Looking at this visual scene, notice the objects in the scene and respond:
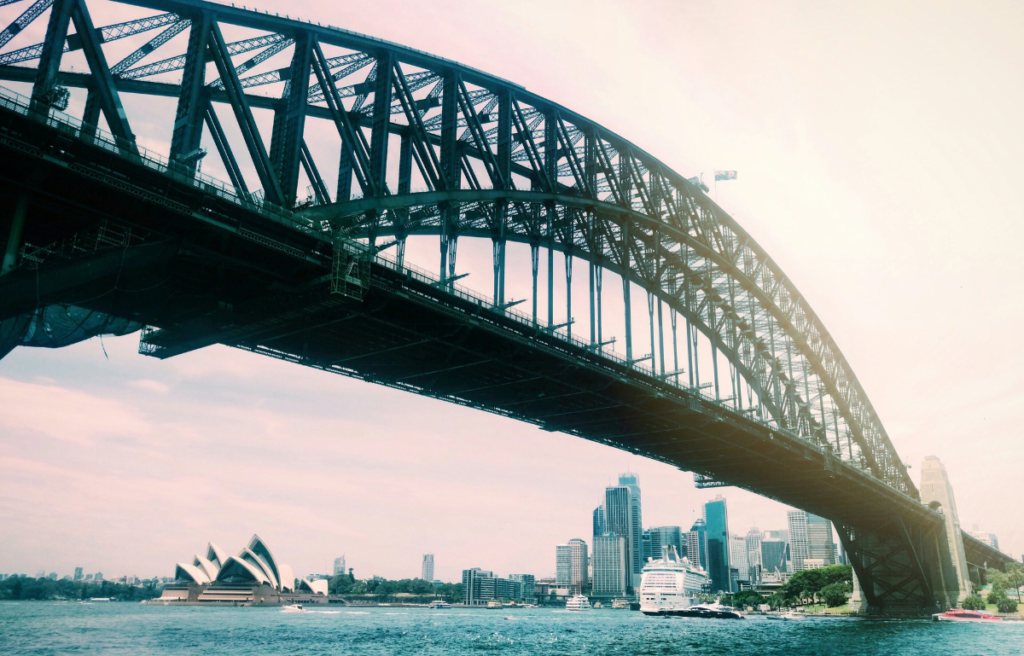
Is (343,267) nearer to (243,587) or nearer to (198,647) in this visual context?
(198,647)

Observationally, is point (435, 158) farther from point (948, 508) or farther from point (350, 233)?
point (948, 508)

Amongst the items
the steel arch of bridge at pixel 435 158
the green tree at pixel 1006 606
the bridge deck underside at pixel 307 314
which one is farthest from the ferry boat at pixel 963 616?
the bridge deck underside at pixel 307 314

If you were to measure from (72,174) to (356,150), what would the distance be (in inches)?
621

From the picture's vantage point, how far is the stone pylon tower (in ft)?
372

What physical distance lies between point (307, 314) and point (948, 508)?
114125 millimetres

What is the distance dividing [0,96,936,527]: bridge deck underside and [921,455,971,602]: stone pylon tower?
66.2m

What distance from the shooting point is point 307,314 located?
124 ft

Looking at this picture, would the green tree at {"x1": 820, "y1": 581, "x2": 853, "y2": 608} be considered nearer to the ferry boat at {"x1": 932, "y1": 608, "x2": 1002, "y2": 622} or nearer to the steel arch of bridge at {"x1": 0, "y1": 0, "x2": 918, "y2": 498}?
the ferry boat at {"x1": 932, "y1": 608, "x2": 1002, "y2": 622}

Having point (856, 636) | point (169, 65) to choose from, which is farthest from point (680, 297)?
point (169, 65)

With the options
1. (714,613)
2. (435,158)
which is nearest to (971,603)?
(714,613)

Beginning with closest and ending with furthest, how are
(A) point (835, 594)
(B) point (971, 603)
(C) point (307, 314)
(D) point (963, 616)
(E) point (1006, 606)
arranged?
(C) point (307, 314)
(D) point (963, 616)
(B) point (971, 603)
(E) point (1006, 606)
(A) point (835, 594)

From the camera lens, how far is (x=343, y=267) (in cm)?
3522

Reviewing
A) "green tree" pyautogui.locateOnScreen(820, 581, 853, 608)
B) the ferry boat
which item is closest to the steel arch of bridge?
the ferry boat

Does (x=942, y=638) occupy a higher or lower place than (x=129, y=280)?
lower
